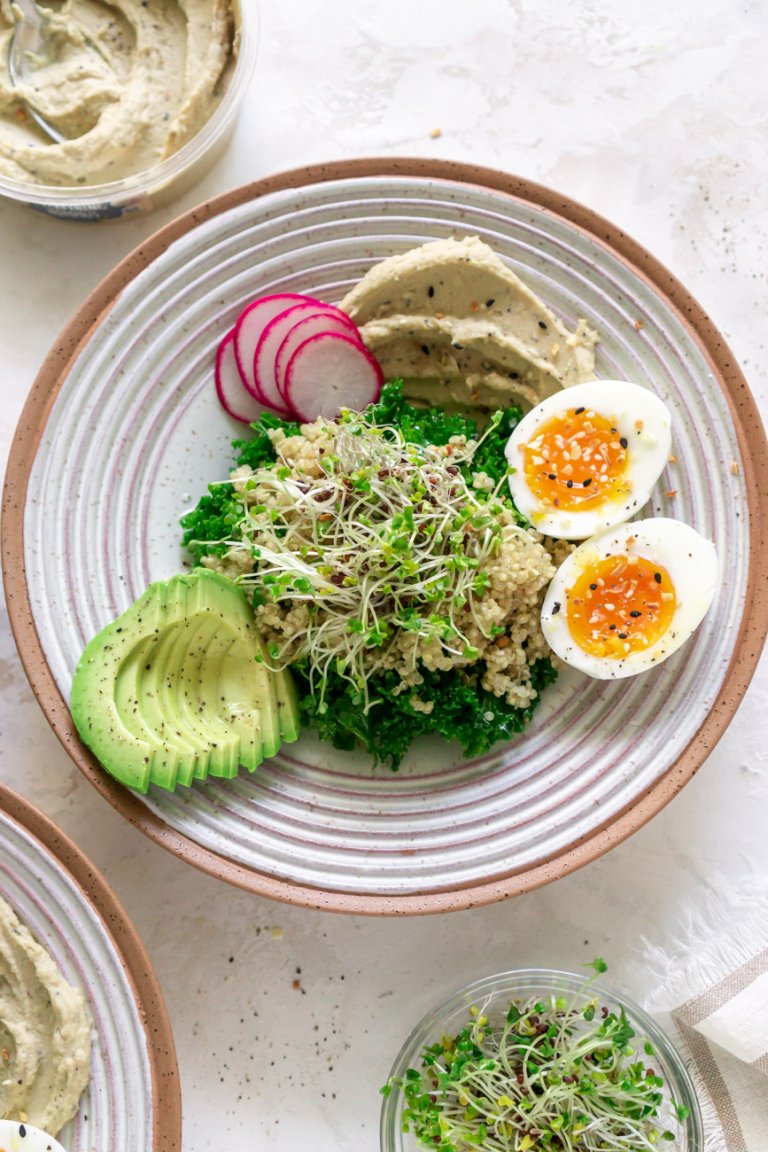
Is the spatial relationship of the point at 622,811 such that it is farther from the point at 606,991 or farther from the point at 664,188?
the point at 664,188

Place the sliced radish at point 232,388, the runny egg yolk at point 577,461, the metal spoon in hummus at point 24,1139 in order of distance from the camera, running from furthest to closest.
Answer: the sliced radish at point 232,388 → the runny egg yolk at point 577,461 → the metal spoon in hummus at point 24,1139

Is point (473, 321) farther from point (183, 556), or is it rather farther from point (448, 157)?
point (183, 556)

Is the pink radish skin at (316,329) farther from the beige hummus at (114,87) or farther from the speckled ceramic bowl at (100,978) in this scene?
the speckled ceramic bowl at (100,978)

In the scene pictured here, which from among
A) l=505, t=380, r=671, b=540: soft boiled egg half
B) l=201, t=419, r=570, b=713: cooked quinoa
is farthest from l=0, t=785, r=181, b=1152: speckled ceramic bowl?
l=505, t=380, r=671, b=540: soft boiled egg half

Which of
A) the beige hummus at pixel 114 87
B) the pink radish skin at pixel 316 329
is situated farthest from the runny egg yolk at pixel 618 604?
the beige hummus at pixel 114 87

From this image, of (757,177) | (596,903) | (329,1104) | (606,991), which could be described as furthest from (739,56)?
(329,1104)

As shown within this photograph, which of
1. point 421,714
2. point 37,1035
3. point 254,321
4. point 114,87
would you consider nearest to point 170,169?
point 114,87

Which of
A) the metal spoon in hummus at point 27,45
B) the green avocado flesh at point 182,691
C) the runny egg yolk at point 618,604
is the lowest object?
the runny egg yolk at point 618,604
